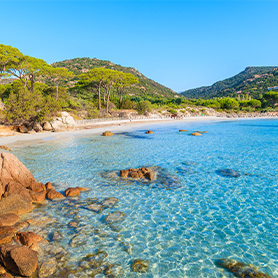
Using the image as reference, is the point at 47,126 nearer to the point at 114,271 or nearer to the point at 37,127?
the point at 37,127

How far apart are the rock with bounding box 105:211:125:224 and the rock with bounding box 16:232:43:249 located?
1945 mm

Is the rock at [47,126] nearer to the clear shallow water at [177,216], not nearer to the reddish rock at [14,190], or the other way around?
the clear shallow water at [177,216]

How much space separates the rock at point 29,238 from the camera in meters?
5.13

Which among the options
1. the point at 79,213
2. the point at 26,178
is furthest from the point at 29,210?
the point at 26,178

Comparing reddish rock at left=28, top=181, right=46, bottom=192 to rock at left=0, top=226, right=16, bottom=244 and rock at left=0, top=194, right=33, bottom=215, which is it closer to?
rock at left=0, top=194, right=33, bottom=215

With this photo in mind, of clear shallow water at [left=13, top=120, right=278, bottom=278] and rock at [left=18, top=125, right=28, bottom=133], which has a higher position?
rock at [left=18, top=125, right=28, bottom=133]

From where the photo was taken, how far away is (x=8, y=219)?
625 centimetres

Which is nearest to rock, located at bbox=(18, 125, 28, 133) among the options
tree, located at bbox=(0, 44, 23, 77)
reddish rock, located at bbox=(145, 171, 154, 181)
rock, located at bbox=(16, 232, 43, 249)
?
tree, located at bbox=(0, 44, 23, 77)

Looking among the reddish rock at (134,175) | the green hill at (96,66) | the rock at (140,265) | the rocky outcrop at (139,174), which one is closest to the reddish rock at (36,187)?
the rocky outcrop at (139,174)

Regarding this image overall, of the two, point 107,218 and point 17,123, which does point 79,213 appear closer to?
point 107,218

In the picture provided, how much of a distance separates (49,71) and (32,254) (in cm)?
3947

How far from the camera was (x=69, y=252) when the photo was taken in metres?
5.02

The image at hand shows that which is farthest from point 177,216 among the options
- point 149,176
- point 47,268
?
point 47,268

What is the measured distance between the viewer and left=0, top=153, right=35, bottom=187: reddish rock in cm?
889
